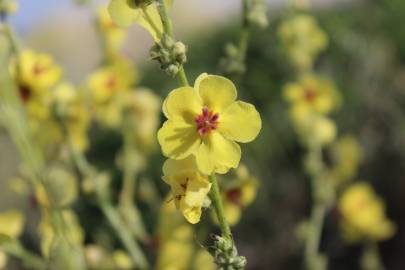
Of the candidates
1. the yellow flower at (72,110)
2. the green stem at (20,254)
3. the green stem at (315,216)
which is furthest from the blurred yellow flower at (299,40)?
the green stem at (20,254)

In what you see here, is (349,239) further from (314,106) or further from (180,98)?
(180,98)

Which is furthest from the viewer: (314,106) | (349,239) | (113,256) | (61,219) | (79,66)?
(79,66)

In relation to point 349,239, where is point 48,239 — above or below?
below

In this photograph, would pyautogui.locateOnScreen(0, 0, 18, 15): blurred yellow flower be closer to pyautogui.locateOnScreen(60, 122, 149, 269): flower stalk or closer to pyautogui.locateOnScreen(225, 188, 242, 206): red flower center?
pyautogui.locateOnScreen(60, 122, 149, 269): flower stalk

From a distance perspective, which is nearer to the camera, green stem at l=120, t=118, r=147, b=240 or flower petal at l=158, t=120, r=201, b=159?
flower petal at l=158, t=120, r=201, b=159

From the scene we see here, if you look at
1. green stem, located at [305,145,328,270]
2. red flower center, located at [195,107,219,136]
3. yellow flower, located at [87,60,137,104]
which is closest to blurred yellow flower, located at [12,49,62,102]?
yellow flower, located at [87,60,137,104]

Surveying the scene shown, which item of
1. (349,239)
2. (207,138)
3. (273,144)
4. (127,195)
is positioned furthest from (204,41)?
(207,138)
